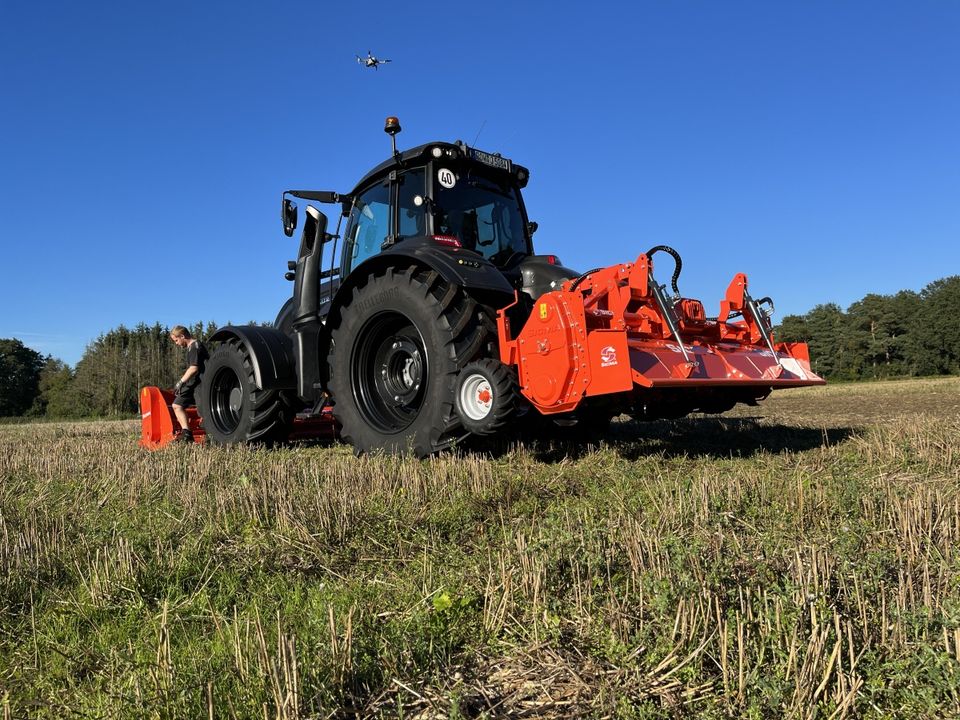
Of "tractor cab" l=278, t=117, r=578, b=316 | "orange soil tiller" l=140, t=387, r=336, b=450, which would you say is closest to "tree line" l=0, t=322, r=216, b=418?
"orange soil tiller" l=140, t=387, r=336, b=450

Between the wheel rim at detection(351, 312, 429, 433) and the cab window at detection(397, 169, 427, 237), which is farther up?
the cab window at detection(397, 169, 427, 237)

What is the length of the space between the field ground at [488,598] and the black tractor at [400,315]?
981 mm

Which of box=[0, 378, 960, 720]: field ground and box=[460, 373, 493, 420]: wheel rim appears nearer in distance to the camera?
box=[0, 378, 960, 720]: field ground

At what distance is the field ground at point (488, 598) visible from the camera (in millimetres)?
1523

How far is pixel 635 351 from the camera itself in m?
4.10

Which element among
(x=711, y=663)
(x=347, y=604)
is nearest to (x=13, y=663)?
(x=347, y=604)

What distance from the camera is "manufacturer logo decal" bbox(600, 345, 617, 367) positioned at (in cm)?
397

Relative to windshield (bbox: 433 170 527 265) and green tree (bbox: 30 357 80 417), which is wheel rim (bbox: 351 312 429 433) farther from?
green tree (bbox: 30 357 80 417)

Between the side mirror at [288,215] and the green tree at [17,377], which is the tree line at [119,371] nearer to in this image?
the green tree at [17,377]

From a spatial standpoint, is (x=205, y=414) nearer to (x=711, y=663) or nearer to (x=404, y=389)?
(x=404, y=389)

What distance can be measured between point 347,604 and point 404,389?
3.45 m

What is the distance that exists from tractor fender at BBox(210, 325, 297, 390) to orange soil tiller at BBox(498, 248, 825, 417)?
264 cm

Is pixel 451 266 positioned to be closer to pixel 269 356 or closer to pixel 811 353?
pixel 269 356

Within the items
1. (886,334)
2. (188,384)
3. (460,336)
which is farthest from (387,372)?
(886,334)
